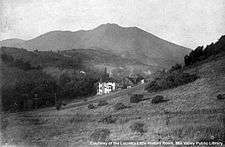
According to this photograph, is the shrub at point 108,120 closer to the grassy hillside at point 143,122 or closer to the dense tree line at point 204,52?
the grassy hillside at point 143,122

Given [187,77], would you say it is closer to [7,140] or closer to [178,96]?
[178,96]

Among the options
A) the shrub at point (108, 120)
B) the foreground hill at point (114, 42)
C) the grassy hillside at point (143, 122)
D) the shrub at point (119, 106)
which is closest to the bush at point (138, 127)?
the grassy hillside at point (143, 122)

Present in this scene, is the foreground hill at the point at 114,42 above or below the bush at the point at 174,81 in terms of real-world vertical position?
above

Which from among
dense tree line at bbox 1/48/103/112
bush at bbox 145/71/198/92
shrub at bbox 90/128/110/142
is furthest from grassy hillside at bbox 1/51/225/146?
dense tree line at bbox 1/48/103/112

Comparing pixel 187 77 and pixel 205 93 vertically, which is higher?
pixel 187 77

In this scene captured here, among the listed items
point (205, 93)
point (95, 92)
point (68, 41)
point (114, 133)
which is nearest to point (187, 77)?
point (205, 93)

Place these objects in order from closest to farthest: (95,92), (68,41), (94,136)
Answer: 1. (94,136)
2. (95,92)
3. (68,41)
